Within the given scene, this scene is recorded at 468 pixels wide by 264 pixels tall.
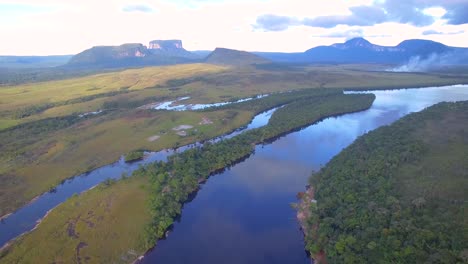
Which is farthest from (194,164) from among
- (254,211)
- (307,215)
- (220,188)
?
(307,215)

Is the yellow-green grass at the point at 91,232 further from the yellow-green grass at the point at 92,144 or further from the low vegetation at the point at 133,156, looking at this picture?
the low vegetation at the point at 133,156

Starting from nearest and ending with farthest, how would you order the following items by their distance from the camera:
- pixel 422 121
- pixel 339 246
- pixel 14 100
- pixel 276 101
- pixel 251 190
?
pixel 339 246 < pixel 251 190 < pixel 422 121 < pixel 276 101 < pixel 14 100

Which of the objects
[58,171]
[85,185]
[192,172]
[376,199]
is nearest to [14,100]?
[58,171]

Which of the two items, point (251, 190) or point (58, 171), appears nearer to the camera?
point (251, 190)

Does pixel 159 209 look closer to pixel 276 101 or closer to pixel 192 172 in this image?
pixel 192 172

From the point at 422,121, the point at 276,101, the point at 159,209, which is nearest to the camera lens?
the point at 159,209

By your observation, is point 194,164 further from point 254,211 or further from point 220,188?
point 254,211
